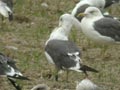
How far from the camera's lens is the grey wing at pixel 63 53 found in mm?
9969

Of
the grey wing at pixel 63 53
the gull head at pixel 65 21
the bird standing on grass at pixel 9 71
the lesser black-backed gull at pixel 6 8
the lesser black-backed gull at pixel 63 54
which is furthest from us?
the lesser black-backed gull at pixel 6 8

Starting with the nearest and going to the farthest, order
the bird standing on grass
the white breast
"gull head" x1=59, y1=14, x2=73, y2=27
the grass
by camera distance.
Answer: the bird standing on grass
the grass
"gull head" x1=59, y1=14, x2=73, y2=27
the white breast

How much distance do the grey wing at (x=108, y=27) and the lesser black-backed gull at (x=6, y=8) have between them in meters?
2.32

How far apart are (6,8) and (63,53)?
4.03 meters

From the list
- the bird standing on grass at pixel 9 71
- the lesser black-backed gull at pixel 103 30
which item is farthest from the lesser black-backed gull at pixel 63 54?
the lesser black-backed gull at pixel 103 30

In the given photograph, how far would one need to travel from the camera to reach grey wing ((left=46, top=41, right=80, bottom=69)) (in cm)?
997

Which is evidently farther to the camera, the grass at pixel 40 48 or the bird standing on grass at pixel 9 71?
the grass at pixel 40 48

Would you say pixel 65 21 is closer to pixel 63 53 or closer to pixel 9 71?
pixel 63 53

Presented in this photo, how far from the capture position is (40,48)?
12.4 m

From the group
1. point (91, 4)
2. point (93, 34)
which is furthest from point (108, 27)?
point (91, 4)

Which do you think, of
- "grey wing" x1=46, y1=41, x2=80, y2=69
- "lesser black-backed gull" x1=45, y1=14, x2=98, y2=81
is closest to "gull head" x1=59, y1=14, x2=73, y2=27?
"lesser black-backed gull" x1=45, y1=14, x2=98, y2=81

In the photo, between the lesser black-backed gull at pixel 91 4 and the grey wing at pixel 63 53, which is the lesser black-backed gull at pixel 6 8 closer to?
the lesser black-backed gull at pixel 91 4

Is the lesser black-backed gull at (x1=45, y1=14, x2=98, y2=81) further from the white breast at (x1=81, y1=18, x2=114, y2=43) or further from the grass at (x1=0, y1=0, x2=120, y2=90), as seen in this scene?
the white breast at (x1=81, y1=18, x2=114, y2=43)

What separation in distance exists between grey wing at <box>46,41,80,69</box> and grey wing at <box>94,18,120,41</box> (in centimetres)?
156
